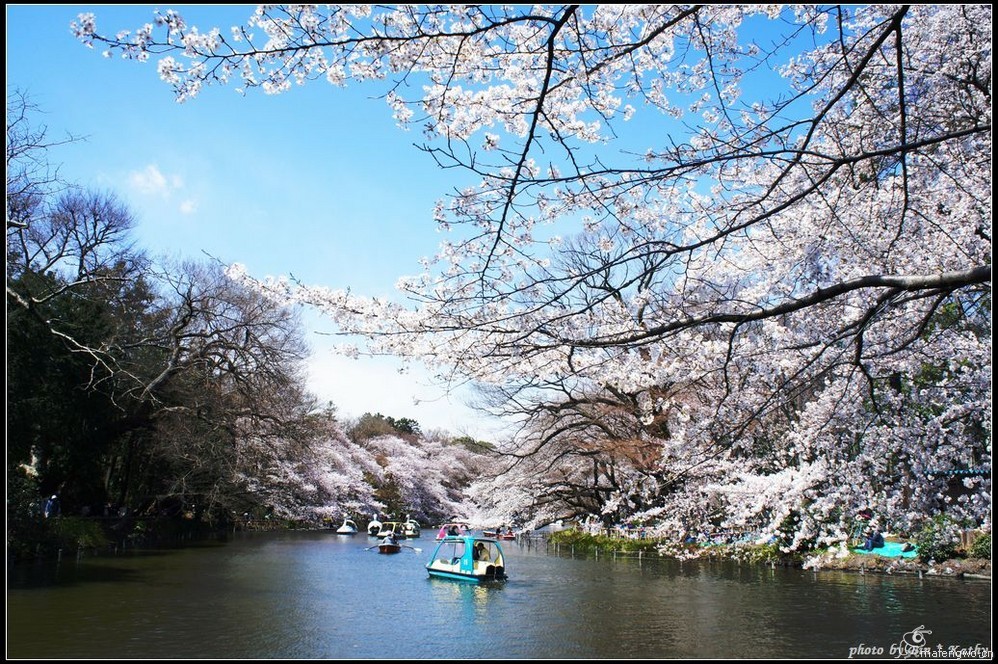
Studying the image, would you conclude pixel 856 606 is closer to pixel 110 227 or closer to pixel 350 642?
pixel 350 642

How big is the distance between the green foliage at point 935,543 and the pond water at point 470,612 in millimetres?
612

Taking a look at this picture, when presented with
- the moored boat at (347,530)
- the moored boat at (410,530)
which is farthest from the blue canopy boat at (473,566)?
the moored boat at (347,530)

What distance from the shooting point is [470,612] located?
955 centimetres

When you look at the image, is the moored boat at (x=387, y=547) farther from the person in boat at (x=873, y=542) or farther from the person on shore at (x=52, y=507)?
the person in boat at (x=873, y=542)

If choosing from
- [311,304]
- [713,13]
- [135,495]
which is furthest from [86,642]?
[135,495]

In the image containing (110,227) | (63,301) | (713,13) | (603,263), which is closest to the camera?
(603,263)

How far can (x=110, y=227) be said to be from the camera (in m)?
18.5

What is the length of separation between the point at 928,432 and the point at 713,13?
5.56m

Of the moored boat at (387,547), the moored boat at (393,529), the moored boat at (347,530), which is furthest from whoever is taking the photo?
the moored boat at (347,530)

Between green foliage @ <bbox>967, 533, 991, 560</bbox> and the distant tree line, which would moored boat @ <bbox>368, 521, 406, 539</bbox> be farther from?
green foliage @ <bbox>967, 533, 991, 560</bbox>

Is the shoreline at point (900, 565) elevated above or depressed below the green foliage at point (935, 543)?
below

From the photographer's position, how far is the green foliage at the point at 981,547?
34.4ft

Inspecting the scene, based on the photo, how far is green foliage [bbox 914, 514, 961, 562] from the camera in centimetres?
1059

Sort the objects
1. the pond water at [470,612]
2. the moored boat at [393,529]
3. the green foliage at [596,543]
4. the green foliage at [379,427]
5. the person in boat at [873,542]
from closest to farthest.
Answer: the pond water at [470,612], the person in boat at [873,542], the green foliage at [596,543], the moored boat at [393,529], the green foliage at [379,427]
